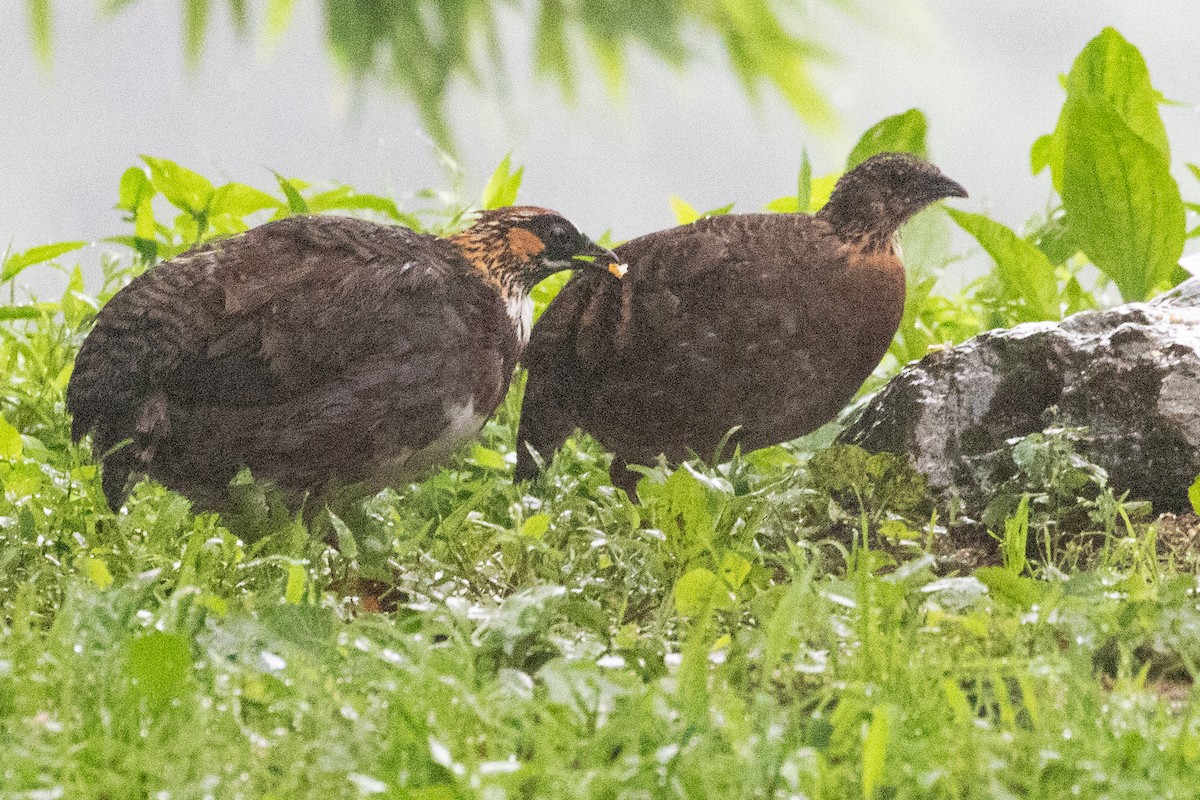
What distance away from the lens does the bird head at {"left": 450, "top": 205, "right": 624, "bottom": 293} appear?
307 cm

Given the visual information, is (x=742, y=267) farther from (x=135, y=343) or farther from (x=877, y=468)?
(x=135, y=343)

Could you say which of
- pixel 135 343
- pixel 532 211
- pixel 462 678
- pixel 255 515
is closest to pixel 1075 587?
pixel 462 678

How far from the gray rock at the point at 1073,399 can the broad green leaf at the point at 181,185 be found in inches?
95.0

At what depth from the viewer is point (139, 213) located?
15.8 ft

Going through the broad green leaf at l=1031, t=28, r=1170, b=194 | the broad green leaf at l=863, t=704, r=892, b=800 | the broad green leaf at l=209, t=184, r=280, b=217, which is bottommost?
the broad green leaf at l=863, t=704, r=892, b=800

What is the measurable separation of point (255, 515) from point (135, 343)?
44 centimetres

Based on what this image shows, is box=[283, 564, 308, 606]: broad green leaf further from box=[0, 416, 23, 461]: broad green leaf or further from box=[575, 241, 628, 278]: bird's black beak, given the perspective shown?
box=[0, 416, 23, 461]: broad green leaf

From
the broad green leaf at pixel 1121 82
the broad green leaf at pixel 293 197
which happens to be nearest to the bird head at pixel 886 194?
the broad green leaf at pixel 1121 82

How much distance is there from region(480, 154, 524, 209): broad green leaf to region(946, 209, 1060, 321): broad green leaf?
1685mm

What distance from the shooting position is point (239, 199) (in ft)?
15.2

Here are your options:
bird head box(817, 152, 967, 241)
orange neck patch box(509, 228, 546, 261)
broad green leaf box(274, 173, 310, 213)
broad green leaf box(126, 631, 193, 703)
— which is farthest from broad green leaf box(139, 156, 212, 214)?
broad green leaf box(126, 631, 193, 703)

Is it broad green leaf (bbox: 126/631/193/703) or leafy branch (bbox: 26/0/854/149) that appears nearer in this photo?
broad green leaf (bbox: 126/631/193/703)

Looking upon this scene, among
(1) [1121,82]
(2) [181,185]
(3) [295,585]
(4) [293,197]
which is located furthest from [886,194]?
(2) [181,185]

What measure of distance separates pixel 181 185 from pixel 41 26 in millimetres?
1795
